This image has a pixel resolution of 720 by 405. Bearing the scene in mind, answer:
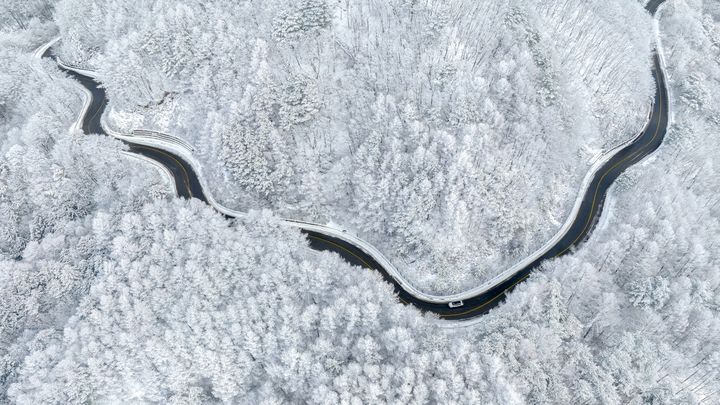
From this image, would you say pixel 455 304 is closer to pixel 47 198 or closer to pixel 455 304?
pixel 455 304

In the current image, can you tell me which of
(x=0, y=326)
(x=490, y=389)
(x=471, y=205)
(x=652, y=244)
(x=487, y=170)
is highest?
(x=652, y=244)

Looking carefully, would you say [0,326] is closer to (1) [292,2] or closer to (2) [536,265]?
(1) [292,2]

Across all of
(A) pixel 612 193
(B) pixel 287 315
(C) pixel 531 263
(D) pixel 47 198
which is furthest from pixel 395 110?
(D) pixel 47 198

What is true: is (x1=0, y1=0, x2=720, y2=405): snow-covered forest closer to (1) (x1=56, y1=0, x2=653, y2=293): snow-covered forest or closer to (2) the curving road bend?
(2) the curving road bend

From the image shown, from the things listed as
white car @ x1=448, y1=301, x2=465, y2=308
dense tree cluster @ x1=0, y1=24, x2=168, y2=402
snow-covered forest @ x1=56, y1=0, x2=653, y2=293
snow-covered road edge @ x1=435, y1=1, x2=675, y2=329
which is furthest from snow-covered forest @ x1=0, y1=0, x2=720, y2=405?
snow-covered forest @ x1=56, y1=0, x2=653, y2=293

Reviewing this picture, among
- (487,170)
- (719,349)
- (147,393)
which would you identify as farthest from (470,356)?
(147,393)
